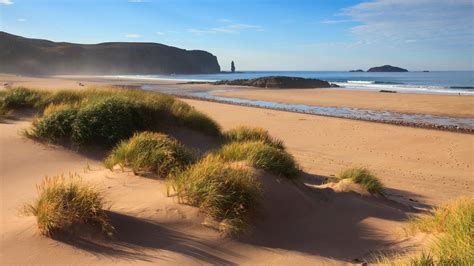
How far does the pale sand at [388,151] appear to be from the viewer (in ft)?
33.5

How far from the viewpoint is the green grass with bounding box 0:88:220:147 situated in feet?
28.7

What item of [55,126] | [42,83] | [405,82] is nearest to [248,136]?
[55,126]

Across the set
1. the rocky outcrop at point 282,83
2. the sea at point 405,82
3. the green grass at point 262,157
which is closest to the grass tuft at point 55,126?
the green grass at point 262,157

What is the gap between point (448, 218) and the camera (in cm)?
539

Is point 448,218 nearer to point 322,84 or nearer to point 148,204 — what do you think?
point 148,204

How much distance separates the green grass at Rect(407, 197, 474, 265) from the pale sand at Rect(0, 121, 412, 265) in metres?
0.42

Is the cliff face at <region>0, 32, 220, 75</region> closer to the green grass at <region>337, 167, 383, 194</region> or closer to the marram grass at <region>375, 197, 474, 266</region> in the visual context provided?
the green grass at <region>337, 167, 383, 194</region>

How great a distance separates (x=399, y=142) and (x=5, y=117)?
12.1 metres

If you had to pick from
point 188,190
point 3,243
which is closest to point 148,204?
point 188,190

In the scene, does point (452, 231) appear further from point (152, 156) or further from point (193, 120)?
point (193, 120)

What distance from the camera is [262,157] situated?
7211 millimetres

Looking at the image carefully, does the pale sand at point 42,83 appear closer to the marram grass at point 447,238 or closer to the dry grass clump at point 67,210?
the dry grass clump at point 67,210

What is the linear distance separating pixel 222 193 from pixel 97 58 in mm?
132240

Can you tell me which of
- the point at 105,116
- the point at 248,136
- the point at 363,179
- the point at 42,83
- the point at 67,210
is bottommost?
the point at 363,179
